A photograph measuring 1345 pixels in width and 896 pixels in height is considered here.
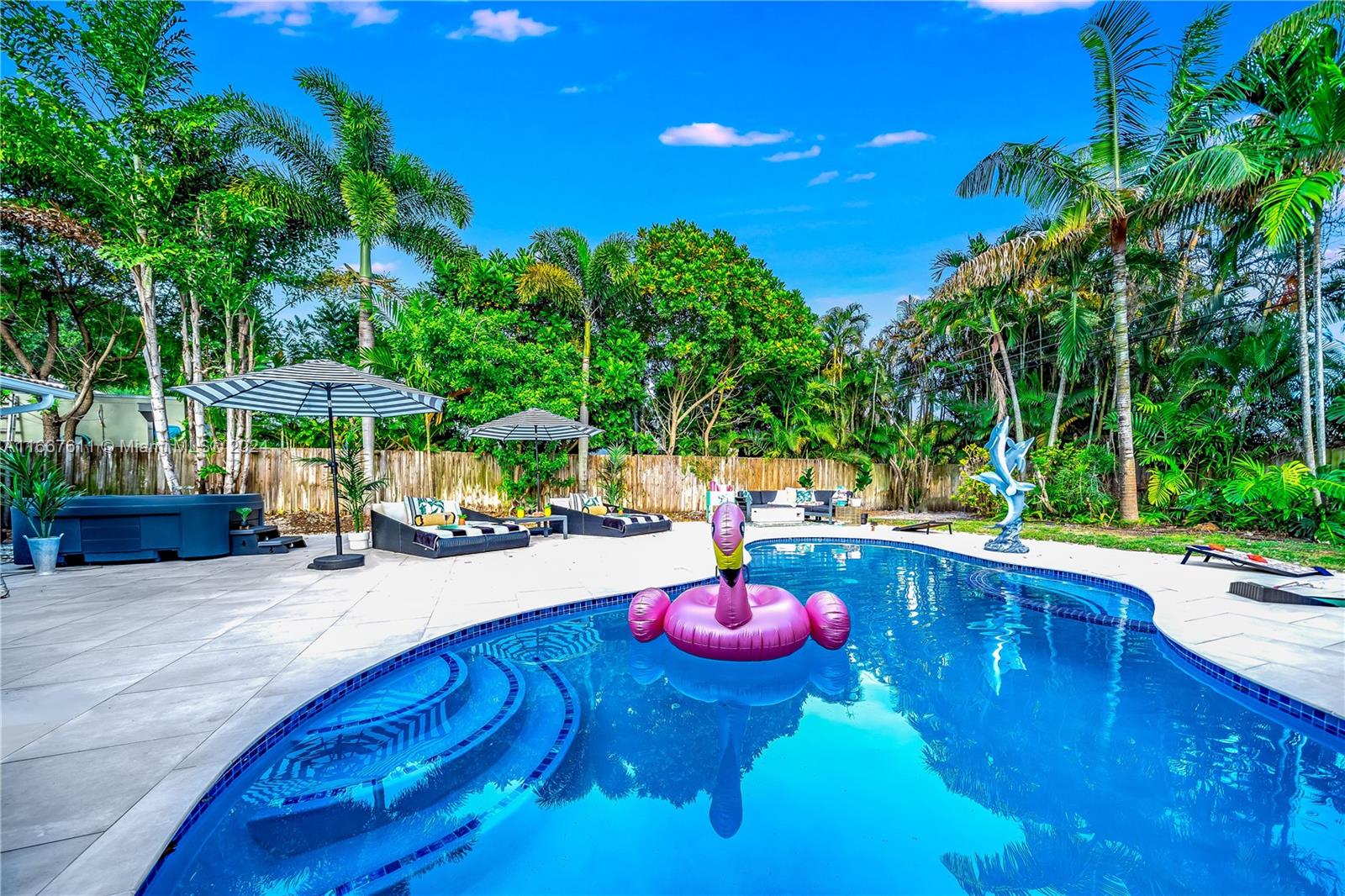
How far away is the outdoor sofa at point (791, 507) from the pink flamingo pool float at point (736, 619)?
29.0 feet

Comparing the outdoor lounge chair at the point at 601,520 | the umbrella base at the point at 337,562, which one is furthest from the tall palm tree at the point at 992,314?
the umbrella base at the point at 337,562

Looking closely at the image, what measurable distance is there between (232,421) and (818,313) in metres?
17.2

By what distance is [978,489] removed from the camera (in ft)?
45.7

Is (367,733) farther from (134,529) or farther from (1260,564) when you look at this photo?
(1260,564)

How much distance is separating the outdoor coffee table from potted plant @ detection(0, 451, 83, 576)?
18.9ft

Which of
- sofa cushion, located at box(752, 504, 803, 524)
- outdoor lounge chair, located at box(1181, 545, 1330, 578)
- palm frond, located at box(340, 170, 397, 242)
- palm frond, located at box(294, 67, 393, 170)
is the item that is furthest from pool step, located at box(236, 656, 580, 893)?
palm frond, located at box(294, 67, 393, 170)

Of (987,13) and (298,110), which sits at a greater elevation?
(987,13)

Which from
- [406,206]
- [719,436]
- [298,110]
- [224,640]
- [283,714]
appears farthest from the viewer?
[719,436]

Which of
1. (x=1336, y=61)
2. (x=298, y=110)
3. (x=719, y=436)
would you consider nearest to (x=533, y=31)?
(x=298, y=110)

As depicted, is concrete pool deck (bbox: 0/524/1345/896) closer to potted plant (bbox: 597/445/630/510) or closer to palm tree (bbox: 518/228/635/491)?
potted plant (bbox: 597/445/630/510)

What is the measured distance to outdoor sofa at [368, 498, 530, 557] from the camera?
26.6ft

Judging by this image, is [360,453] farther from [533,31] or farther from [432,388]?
[533,31]

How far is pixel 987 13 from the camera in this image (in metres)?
11.2

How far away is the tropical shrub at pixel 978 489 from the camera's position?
45.5 feet
